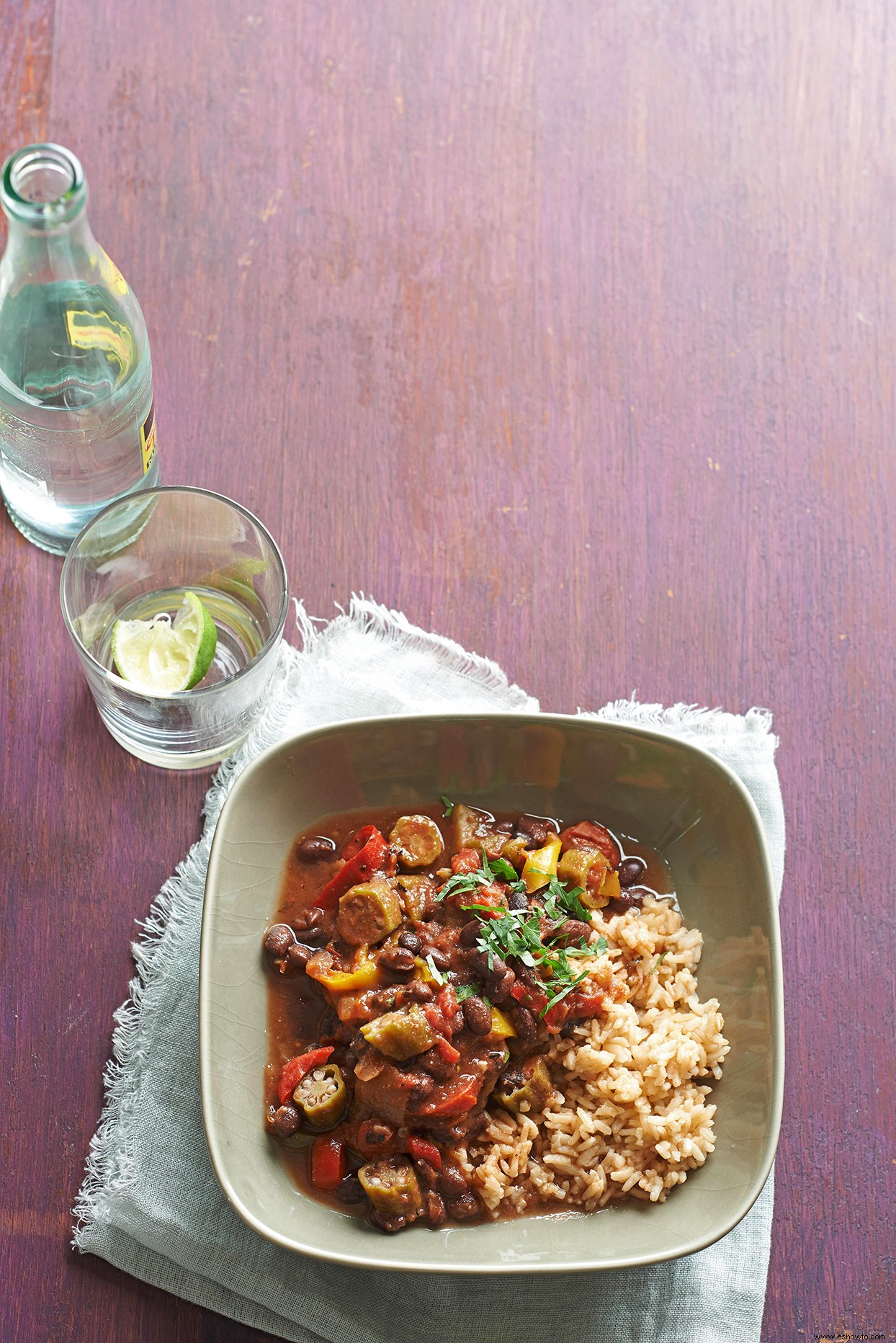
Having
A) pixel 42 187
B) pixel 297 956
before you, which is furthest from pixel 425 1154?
pixel 42 187

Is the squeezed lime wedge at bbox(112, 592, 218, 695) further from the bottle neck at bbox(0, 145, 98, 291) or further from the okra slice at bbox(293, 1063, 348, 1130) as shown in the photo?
the okra slice at bbox(293, 1063, 348, 1130)

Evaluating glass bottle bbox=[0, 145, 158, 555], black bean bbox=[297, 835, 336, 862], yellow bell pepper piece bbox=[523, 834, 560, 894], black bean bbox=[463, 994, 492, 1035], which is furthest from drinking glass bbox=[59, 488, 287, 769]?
black bean bbox=[463, 994, 492, 1035]

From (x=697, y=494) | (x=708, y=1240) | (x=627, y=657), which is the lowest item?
(x=708, y=1240)

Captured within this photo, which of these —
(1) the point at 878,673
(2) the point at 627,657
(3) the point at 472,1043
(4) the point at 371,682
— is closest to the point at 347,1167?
(3) the point at 472,1043

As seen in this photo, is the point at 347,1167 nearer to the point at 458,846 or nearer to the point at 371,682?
the point at 458,846

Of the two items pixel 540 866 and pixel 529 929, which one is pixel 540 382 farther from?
pixel 529 929

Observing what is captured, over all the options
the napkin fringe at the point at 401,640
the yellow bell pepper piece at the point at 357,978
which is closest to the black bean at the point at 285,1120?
the yellow bell pepper piece at the point at 357,978
